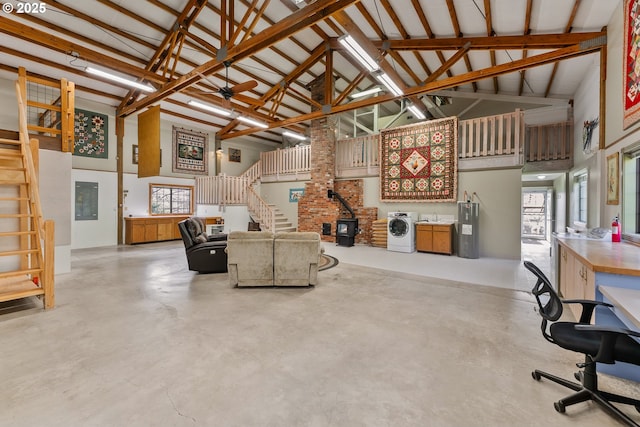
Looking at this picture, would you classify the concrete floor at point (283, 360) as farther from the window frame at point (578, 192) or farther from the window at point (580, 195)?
the window frame at point (578, 192)

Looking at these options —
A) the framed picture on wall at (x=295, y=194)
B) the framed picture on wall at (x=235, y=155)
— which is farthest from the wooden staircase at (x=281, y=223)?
the framed picture on wall at (x=235, y=155)

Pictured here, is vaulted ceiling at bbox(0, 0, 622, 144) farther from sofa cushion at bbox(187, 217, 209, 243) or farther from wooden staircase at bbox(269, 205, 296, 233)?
wooden staircase at bbox(269, 205, 296, 233)

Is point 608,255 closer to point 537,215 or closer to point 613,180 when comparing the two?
point 613,180

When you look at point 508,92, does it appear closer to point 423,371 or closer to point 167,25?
point 423,371

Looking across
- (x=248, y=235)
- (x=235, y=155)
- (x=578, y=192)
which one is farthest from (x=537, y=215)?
(x=235, y=155)

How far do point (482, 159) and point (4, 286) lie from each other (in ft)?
30.9

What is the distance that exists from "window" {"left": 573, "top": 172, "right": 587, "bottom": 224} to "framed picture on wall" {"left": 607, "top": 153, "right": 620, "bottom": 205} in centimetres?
231

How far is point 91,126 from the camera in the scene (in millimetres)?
8703

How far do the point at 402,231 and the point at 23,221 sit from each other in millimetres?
7906

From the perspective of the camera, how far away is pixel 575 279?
115 inches

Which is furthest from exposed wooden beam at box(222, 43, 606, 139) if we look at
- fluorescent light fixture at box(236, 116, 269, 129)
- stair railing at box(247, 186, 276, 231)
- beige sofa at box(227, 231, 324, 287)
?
beige sofa at box(227, 231, 324, 287)

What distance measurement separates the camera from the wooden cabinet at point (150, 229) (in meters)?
9.17

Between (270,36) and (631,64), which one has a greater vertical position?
(270,36)

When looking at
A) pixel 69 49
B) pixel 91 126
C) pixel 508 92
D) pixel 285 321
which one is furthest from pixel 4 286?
pixel 508 92
